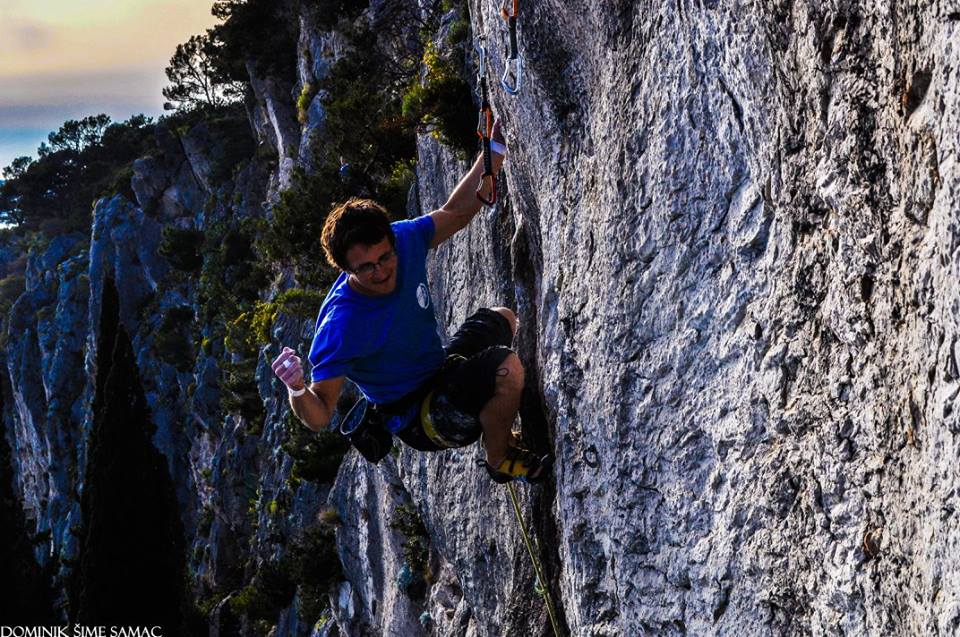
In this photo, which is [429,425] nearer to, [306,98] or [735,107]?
[735,107]

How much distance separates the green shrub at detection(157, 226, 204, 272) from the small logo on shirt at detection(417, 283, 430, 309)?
1783 inches

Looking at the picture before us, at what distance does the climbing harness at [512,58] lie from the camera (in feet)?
23.1

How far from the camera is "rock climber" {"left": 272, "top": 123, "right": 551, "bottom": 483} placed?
21.4 ft

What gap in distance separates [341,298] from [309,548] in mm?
17154

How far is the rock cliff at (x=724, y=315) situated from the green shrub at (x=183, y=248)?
42570 mm

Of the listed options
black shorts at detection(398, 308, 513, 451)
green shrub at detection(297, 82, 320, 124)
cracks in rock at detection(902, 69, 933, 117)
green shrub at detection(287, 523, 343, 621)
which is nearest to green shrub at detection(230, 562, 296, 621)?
green shrub at detection(287, 523, 343, 621)

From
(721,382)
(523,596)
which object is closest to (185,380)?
(523,596)

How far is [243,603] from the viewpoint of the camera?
2942 cm

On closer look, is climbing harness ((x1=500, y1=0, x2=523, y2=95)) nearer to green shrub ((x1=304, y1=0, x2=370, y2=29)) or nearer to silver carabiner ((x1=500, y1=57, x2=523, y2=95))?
silver carabiner ((x1=500, y1=57, x2=523, y2=95))

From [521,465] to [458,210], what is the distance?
7.23 ft

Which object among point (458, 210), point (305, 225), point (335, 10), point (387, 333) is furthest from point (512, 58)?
point (335, 10)

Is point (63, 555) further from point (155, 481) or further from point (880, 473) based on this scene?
point (880, 473)

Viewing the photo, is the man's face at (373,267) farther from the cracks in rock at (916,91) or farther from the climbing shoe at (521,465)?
the cracks in rock at (916,91)

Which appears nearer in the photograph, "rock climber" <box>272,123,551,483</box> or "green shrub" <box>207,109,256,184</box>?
"rock climber" <box>272,123,551,483</box>
